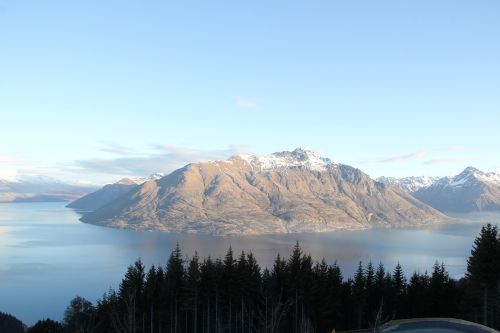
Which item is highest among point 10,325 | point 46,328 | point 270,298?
point 270,298

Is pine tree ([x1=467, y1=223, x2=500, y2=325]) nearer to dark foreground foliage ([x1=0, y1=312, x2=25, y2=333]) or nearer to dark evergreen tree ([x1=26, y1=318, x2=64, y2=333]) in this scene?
dark evergreen tree ([x1=26, y1=318, x2=64, y2=333])

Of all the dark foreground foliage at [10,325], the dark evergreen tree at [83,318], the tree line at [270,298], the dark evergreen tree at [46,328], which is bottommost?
the dark foreground foliage at [10,325]

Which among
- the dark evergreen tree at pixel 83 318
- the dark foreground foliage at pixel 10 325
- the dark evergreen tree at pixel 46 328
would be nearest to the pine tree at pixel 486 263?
the dark evergreen tree at pixel 83 318

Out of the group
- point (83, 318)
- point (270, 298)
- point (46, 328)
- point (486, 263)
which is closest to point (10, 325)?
point (46, 328)

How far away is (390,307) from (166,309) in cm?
2445

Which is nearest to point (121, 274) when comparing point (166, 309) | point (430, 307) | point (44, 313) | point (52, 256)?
point (44, 313)

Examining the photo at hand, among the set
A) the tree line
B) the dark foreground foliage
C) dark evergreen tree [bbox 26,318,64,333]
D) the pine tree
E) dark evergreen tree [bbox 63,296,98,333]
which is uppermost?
the pine tree

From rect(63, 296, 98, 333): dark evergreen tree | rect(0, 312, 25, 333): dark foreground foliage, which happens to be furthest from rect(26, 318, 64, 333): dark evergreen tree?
rect(0, 312, 25, 333): dark foreground foliage

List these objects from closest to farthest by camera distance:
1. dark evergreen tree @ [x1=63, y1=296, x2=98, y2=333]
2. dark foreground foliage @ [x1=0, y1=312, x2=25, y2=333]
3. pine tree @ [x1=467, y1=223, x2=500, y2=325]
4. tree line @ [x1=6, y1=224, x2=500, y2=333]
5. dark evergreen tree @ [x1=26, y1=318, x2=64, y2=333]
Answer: pine tree @ [x1=467, y1=223, x2=500, y2=325], tree line @ [x1=6, y1=224, x2=500, y2=333], dark evergreen tree @ [x1=63, y1=296, x2=98, y2=333], dark evergreen tree @ [x1=26, y1=318, x2=64, y2=333], dark foreground foliage @ [x1=0, y1=312, x2=25, y2=333]

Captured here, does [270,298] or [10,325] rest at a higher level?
[270,298]

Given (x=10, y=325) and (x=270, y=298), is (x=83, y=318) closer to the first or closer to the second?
(x=270, y=298)

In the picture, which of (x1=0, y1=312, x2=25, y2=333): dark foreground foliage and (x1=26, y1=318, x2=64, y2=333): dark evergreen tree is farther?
(x1=0, y1=312, x2=25, y2=333): dark foreground foliage

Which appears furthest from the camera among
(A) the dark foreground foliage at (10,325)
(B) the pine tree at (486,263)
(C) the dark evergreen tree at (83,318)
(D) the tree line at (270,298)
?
(A) the dark foreground foliage at (10,325)

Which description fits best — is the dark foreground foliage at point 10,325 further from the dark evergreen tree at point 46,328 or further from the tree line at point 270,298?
the tree line at point 270,298
